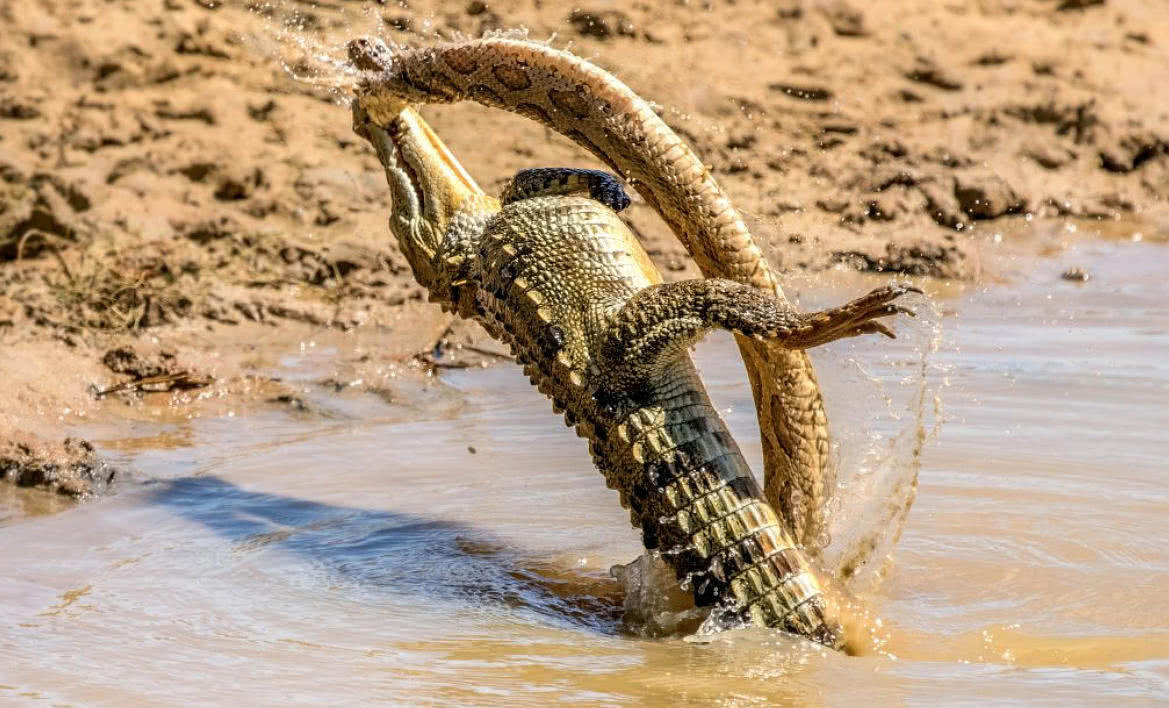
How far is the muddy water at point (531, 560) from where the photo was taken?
11.5ft

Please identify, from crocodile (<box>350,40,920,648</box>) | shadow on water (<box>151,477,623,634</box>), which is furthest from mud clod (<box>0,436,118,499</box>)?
crocodile (<box>350,40,920,648</box>)

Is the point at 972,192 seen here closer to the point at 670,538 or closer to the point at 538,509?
the point at 538,509

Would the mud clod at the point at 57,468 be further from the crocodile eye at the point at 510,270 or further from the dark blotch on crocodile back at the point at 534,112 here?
the dark blotch on crocodile back at the point at 534,112

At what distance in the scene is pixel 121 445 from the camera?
18.3 ft

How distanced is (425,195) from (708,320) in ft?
3.33

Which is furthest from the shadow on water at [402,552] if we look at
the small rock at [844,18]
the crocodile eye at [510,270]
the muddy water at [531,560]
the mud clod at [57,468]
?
the small rock at [844,18]

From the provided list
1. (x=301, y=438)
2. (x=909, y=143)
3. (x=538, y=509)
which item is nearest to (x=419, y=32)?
(x=909, y=143)

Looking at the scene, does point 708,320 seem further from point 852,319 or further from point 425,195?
point 425,195

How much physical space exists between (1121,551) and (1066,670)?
0.90 m

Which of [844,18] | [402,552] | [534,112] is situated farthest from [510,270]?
[844,18]

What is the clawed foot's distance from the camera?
10.3 feet

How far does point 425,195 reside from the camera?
4.14m

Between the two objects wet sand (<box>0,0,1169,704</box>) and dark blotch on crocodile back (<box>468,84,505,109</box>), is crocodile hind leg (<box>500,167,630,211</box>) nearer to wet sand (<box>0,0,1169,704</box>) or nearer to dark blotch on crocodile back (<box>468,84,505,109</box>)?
dark blotch on crocodile back (<box>468,84,505,109</box>)

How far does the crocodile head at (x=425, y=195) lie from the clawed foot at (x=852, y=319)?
1.07 metres
